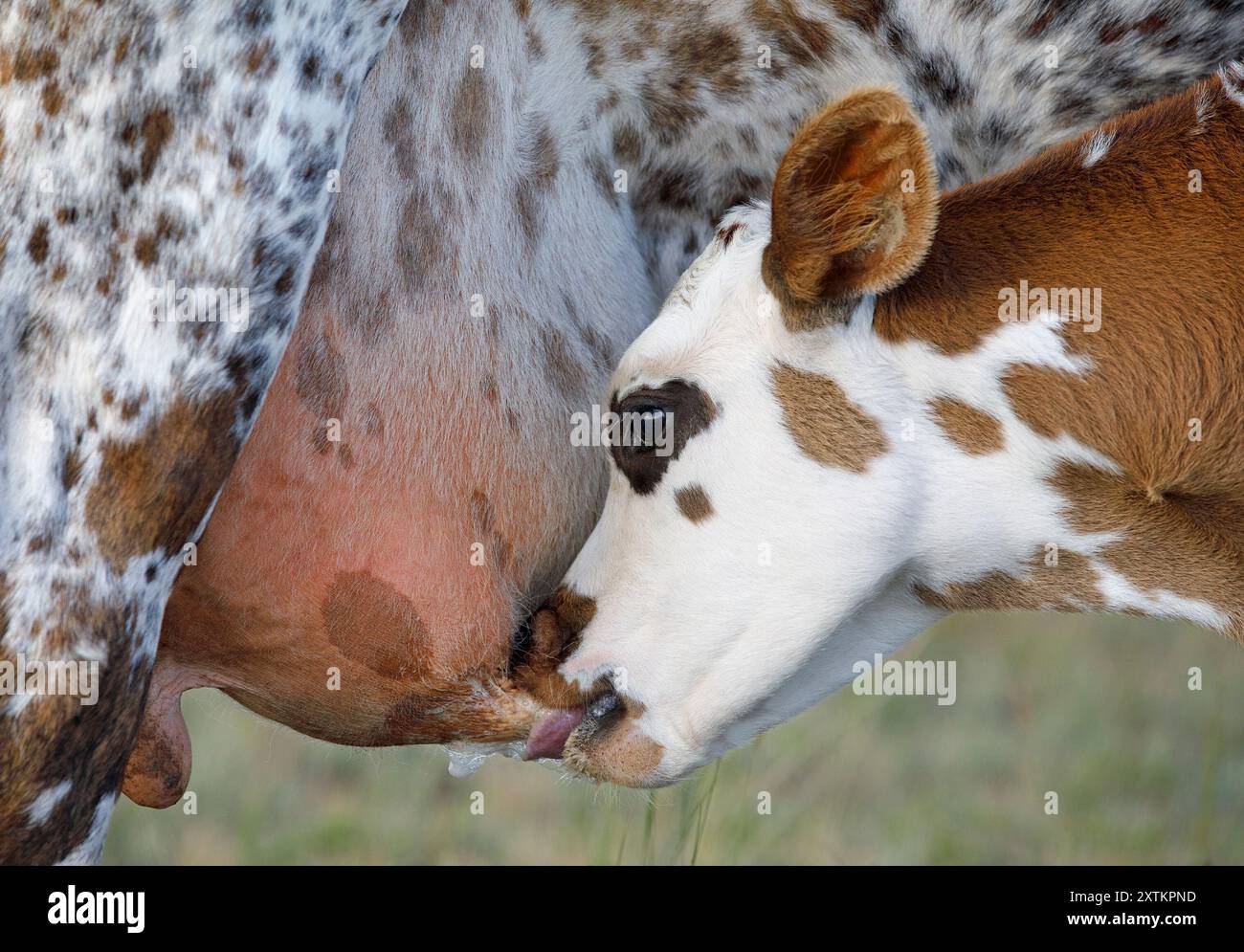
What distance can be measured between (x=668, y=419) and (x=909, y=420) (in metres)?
0.44

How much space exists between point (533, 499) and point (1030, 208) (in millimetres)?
1099

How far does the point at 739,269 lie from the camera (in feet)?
9.80

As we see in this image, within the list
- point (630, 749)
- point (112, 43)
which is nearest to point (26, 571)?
point (112, 43)

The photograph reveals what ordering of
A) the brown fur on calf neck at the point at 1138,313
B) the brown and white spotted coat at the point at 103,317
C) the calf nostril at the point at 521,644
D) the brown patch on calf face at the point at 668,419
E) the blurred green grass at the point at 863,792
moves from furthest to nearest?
the blurred green grass at the point at 863,792, the calf nostril at the point at 521,644, the brown patch on calf face at the point at 668,419, the brown fur on calf neck at the point at 1138,313, the brown and white spotted coat at the point at 103,317

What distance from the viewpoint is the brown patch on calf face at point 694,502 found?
2.98 metres

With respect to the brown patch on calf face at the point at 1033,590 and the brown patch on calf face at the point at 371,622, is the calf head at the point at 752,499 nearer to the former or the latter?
the brown patch on calf face at the point at 1033,590

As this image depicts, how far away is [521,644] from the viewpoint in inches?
126

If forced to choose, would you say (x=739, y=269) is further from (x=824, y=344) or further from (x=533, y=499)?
(x=533, y=499)

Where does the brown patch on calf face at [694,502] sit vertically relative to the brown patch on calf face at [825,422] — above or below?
below

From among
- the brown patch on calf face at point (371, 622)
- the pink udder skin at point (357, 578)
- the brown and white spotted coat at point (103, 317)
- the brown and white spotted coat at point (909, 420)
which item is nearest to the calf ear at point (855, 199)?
the brown and white spotted coat at point (909, 420)

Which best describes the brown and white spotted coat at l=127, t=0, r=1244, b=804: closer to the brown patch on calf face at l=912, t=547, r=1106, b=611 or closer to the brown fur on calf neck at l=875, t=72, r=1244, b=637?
the brown fur on calf neck at l=875, t=72, r=1244, b=637

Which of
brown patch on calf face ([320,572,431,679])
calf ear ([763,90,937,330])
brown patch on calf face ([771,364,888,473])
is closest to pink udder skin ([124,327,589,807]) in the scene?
brown patch on calf face ([320,572,431,679])

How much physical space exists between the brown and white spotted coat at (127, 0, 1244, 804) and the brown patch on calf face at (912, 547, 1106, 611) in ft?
1.72

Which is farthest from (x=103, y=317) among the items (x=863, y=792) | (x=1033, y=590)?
(x=863, y=792)
